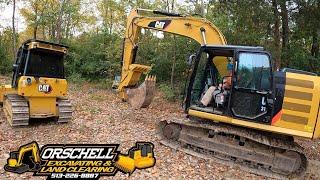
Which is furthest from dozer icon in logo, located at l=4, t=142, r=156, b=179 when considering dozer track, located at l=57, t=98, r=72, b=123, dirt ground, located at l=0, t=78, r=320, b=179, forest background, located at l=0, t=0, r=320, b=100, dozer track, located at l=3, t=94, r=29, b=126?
forest background, located at l=0, t=0, r=320, b=100

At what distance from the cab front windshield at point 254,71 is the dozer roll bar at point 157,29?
1218 mm

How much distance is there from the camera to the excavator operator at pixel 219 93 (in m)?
7.68

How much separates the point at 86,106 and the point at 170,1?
15.8m

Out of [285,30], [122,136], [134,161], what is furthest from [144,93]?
[285,30]

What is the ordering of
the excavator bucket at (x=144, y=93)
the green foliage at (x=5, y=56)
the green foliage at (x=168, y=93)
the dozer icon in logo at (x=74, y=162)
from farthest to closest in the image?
the green foliage at (x=5, y=56) → the green foliage at (x=168, y=93) → the excavator bucket at (x=144, y=93) → the dozer icon in logo at (x=74, y=162)

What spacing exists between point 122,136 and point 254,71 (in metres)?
3.45

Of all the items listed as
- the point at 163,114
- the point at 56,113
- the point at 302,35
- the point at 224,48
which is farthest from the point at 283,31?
the point at 56,113

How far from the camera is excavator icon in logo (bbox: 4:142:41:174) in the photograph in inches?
216

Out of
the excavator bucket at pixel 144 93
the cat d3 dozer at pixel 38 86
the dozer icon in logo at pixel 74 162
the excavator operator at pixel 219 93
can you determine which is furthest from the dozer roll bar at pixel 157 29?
the dozer icon in logo at pixel 74 162

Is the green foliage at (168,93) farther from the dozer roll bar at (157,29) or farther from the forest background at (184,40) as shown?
the dozer roll bar at (157,29)

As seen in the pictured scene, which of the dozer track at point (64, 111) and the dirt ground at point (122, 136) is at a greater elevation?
the dozer track at point (64, 111)

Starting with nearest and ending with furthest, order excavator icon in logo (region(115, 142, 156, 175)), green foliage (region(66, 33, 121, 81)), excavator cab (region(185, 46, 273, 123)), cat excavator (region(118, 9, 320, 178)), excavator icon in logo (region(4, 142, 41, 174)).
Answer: excavator icon in logo (region(4, 142, 41, 174))
excavator icon in logo (region(115, 142, 156, 175))
cat excavator (region(118, 9, 320, 178))
excavator cab (region(185, 46, 273, 123))
green foliage (region(66, 33, 121, 81))

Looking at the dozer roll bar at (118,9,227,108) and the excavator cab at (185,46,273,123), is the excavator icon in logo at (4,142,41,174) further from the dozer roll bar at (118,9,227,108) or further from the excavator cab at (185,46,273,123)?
the dozer roll bar at (118,9,227,108)

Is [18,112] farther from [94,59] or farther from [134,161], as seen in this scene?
[94,59]
